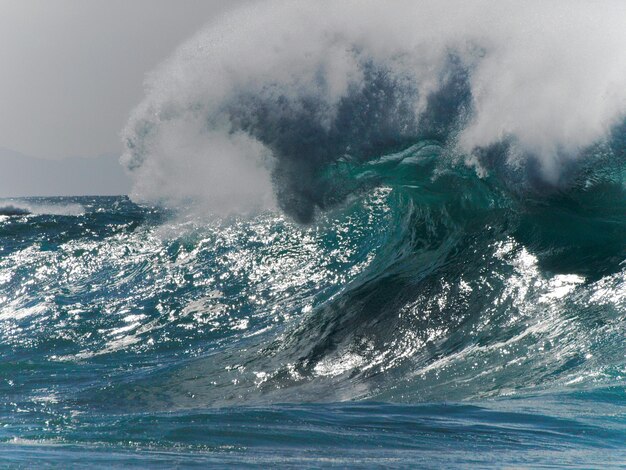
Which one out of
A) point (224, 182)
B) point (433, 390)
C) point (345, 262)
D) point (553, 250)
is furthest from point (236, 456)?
point (224, 182)

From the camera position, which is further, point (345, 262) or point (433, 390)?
point (345, 262)

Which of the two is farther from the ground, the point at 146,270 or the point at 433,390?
the point at 146,270

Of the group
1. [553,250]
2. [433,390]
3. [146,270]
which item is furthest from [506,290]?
[146,270]

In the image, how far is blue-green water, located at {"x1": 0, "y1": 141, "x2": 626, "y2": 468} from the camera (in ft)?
16.5

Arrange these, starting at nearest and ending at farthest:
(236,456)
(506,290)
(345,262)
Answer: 1. (236,456)
2. (506,290)
3. (345,262)

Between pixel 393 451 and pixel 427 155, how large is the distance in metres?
6.83

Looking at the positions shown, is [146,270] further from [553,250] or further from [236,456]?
[236,456]

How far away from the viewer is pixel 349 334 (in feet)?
28.5

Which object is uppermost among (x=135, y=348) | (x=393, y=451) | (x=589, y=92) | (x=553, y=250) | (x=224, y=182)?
(x=224, y=182)

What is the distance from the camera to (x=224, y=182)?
52.6ft

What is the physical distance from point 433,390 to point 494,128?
177 inches

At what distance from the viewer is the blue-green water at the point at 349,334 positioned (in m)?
5.03

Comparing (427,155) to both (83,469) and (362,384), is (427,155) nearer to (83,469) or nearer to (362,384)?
(362,384)

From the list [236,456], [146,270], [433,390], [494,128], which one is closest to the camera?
[236,456]
